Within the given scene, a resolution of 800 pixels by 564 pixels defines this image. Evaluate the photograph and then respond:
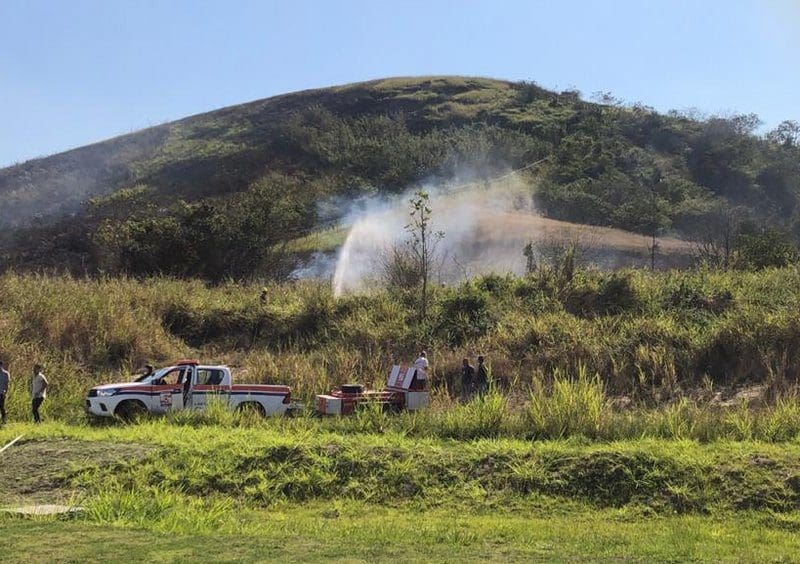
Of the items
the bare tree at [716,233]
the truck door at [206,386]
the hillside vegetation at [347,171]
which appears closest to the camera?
the truck door at [206,386]

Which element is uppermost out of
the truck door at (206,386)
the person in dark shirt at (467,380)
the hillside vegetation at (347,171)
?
the hillside vegetation at (347,171)

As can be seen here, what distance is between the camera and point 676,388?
17.5m

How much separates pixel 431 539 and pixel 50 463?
692 centimetres

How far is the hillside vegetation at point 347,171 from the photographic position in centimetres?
3644

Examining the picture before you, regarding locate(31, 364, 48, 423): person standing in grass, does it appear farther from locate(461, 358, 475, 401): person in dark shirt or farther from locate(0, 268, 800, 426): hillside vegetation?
locate(461, 358, 475, 401): person in dark shirt

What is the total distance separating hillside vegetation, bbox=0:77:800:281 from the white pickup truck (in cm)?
1777

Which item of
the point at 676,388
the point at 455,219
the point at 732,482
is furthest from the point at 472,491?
the point at 455,219

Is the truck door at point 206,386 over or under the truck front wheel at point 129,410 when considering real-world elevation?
over

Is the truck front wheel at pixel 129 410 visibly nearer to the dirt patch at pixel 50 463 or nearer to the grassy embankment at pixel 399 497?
the grassy embankment at pixel 399 497

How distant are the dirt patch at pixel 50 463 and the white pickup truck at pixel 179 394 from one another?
293cm

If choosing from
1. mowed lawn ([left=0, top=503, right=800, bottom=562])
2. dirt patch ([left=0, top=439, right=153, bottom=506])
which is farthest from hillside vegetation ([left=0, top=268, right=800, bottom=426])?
mowed lawn ([left=0, top=503, right=800, bottom=562])

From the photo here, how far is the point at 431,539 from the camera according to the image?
8219 mm

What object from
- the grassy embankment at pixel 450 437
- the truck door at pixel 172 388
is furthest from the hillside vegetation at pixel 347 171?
the truck door at pixel 172 388

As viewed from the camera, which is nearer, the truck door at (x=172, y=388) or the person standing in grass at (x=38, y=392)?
the person standing in grass at (x=38, y=392)
